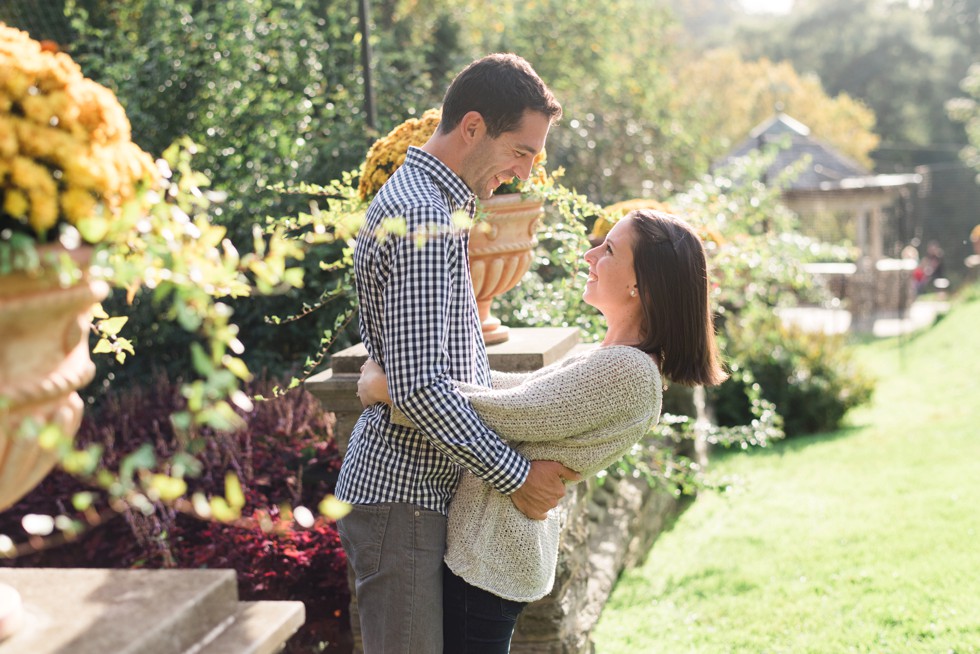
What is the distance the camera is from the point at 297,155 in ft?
19.0

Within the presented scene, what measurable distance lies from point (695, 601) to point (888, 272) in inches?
592

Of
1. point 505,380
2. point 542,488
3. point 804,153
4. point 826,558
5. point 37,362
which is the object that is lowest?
point 826,558

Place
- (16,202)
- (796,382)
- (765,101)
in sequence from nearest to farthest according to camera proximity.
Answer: (16,202)
(796,382)
(765,101)

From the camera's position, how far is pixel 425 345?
1.94 m

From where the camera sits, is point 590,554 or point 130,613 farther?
point 590,554

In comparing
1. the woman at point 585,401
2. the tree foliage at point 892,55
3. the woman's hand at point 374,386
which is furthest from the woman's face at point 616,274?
the tree foliage at point 892,55

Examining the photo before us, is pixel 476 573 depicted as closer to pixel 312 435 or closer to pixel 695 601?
pixel 312 435

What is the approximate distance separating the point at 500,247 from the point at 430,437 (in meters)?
1.41

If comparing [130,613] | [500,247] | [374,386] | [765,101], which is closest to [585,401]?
[374,386]

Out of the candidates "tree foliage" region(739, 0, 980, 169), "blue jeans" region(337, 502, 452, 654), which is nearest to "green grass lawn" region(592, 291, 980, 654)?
"blue jeans" region(337, 502, 452, 654)

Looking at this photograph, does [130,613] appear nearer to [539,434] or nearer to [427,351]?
[427,351]

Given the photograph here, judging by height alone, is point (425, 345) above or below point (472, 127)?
below

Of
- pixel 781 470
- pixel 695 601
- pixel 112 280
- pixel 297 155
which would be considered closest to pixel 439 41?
pixel 297 155

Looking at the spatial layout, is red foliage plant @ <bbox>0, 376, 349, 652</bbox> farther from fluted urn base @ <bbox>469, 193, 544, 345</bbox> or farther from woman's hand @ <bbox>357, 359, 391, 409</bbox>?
woman's hand @ <bbox>357, 359, 391, 409</bbox>
